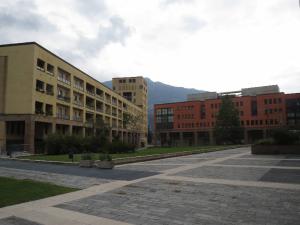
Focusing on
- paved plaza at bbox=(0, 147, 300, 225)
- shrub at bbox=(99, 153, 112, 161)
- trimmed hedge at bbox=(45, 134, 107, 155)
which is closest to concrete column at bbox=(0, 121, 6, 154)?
trimmed hedge at bbox=(45, 134, 107, 155)

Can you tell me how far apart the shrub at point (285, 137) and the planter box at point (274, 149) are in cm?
55

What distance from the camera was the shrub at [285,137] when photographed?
31266 mm

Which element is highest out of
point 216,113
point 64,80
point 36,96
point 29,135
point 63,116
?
point 64,80

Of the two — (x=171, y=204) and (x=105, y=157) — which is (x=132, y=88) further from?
(x=171, y=204)

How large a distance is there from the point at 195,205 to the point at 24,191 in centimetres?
691

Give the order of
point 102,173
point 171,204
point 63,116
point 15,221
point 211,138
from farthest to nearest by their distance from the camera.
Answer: point 211,138 → point 63,116 → point 102,173 → point 171,204 → point 15,221

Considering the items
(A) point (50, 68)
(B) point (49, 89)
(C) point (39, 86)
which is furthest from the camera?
(A) point (50, 68)

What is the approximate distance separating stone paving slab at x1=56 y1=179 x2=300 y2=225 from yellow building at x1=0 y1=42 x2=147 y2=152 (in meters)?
36.9

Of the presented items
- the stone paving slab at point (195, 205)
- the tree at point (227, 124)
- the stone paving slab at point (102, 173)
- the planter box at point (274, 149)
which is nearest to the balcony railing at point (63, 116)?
the stone paving slab at point (102, 173)

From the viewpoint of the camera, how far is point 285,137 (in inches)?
1238

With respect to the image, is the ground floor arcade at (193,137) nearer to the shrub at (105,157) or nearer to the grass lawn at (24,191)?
the shrub at (105,157)

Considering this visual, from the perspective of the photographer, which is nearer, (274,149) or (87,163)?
(87,163)

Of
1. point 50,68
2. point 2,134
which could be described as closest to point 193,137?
point 50,68

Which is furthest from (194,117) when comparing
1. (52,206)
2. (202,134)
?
(52,206)
